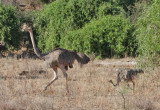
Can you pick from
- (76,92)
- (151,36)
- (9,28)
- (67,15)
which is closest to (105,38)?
(67,15)

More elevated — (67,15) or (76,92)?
(67,15)

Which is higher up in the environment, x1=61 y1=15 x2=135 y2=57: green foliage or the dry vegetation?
x1=61 y1=15 x2=135 y2=57: green foliage

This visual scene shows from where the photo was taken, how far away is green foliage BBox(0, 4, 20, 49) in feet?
69.6

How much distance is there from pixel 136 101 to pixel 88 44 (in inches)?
468

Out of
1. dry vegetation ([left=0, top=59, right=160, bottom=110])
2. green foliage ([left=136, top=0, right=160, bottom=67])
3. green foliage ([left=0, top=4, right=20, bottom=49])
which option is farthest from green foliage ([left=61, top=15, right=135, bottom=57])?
green foliage ([left=136, top=0, right=160, bottom=67])

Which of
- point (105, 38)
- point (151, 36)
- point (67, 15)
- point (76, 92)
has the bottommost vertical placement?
point (76, 92)

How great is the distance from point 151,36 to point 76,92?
237 cm

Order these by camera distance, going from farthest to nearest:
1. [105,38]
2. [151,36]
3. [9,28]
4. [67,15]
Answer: [67,15]
[9,28]
[105,38]
[151,36]

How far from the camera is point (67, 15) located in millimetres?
21875

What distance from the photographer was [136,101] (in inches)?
319

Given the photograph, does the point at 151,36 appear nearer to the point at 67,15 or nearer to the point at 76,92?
the point at 76,92

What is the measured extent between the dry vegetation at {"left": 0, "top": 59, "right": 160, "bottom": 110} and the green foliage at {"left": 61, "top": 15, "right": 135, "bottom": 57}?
17.4ft

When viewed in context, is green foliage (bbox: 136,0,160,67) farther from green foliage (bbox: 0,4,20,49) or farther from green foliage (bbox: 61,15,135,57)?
green foliage (bbox: 0,4,20,49)

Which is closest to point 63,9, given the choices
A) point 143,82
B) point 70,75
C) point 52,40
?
point 52,40
